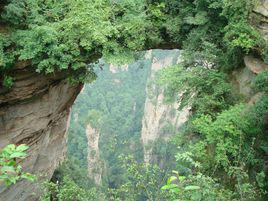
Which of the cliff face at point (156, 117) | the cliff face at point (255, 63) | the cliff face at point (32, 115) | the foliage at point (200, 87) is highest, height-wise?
the cliff face at point (255, 63)

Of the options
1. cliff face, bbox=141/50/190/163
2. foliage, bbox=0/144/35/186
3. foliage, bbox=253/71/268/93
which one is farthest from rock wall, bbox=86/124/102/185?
foliage, bbox=0/144/35/186

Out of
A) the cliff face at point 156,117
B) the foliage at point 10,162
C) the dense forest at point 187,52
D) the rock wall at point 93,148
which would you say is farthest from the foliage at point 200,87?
the cliff face at point 156,117

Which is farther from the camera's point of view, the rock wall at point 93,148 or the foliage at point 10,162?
the rock wall at point 93,148

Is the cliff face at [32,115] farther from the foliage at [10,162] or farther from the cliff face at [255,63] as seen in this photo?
the foliage at [10,162]

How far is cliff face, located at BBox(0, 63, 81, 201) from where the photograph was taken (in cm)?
946

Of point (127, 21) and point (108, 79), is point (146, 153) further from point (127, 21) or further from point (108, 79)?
point (127, 21)

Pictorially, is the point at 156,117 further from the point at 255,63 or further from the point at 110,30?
→ the point at 255,63

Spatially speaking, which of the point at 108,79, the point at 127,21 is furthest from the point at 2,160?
the point at 108,79

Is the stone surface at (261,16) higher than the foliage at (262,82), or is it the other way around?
the stone surface at (261,16)

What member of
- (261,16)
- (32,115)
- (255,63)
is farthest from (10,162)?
(32,115)

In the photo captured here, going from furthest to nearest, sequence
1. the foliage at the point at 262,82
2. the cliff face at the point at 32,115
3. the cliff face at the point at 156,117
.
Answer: the cliff face at the point at 156,117 < the cliff face at the point at 32,115 < the foliage at the point at 262,82

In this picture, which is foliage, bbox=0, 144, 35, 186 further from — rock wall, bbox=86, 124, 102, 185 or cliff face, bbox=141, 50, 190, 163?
cliff face, bbox=141, 50, 190, 163

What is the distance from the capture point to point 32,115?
1017 cm

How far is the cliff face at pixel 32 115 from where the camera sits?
946 centimetres
